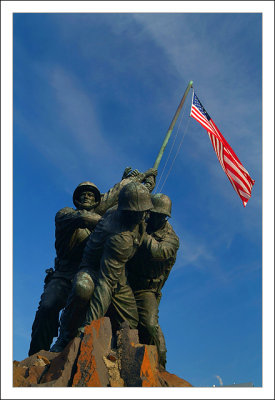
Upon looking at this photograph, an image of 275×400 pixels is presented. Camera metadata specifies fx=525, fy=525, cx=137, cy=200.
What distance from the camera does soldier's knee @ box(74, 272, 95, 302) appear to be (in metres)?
8.72

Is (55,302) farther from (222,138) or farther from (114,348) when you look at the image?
(222,138)

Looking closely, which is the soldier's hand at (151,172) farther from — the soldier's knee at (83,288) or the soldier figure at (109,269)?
the soldier's knee at (83,288)

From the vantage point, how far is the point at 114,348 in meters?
8.23

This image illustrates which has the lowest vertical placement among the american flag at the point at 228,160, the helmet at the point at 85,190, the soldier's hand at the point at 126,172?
the helmet at the point at 85,190

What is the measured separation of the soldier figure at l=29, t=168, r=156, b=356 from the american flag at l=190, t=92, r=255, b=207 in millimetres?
4952

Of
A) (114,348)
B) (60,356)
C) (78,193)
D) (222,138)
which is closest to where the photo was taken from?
(60,356)

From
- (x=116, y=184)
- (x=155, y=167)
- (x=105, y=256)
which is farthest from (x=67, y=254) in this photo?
(x=155, y=167)

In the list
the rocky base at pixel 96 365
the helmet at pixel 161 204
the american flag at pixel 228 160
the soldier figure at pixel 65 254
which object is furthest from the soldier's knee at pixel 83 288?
the american flag at pixel 228 160

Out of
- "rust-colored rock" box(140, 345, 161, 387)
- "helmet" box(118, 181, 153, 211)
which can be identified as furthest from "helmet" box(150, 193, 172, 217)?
"rust-colored rock" box(140, 345, 161, 387)

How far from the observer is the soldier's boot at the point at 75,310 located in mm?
8734

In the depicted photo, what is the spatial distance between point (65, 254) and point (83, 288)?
1664 millimetres

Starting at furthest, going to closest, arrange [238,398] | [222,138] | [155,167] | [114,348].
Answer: [222,138] → [155,167] → [114,348] → [238,398]

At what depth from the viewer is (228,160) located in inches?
591

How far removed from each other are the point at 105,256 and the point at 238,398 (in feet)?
11.6
